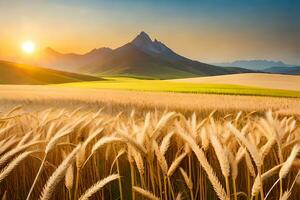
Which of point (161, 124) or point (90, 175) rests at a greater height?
point (161, 124)

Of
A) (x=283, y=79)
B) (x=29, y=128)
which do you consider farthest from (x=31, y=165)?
(x=283, y=79)

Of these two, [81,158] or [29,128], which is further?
[29,128]

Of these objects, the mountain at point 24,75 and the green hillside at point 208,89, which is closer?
the green hillside at point 208,89

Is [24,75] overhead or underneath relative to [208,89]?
overhead

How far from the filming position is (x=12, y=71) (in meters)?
47.0

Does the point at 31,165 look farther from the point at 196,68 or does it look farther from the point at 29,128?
the point at 196,68

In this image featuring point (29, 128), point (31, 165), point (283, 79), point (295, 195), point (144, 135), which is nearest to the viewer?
point (144, 135)

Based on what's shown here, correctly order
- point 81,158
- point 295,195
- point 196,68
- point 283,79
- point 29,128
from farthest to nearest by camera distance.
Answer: point 196,68, point 283,79, point 29,128, point 295,195, point 81,158

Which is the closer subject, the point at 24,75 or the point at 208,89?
the point at 208,89

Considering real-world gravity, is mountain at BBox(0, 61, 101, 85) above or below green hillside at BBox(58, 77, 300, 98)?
above

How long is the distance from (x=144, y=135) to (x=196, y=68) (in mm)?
175657

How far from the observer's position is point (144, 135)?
5.77ft

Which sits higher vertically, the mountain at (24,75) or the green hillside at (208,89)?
the mountain at (24,75)

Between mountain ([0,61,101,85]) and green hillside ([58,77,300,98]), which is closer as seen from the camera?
green hillside ([58,77,300,98])
